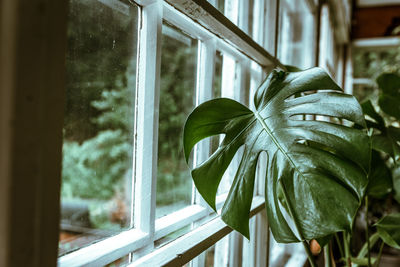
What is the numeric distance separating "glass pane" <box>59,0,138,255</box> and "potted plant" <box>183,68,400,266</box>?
0.14 meters

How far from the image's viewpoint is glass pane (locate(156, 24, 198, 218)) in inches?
33.4

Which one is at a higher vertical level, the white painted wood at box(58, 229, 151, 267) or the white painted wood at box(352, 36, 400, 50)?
the white painted wood at box(352, 36, 400, 50)

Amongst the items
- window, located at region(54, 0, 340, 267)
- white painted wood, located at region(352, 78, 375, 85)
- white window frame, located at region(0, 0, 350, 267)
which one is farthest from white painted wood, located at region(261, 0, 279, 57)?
white painted wood, located at region(352, 78, 375, 85)

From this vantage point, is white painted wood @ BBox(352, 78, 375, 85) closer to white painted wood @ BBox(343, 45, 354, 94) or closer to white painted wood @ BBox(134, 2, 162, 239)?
white painted wood @ BBox(343, 45, 354, 94)

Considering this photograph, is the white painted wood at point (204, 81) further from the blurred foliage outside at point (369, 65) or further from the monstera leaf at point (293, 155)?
the blurred foliage outside at point (369, 65)

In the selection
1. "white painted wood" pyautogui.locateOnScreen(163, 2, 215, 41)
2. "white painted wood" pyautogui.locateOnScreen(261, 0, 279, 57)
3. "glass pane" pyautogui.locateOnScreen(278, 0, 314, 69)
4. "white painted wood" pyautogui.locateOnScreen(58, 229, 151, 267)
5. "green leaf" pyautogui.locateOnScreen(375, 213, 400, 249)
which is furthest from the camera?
"glass pane" pyautogui.locateOnScreen(278, 0, 314, 69)

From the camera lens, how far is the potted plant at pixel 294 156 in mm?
570

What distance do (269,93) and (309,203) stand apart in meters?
0.30

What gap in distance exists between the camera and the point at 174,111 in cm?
90

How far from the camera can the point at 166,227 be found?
2.61 feet

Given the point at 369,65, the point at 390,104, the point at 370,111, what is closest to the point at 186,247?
the point at 370,111

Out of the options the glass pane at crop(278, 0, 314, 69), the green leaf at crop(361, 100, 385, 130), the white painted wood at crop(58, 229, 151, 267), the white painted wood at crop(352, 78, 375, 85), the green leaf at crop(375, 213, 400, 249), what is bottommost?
the green leaf at crop(375, 213, 400, 249)

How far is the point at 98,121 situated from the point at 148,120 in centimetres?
12

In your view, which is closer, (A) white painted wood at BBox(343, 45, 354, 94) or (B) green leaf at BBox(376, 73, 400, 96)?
(B) green leaf at BBox(376, 73, 400, 96)
